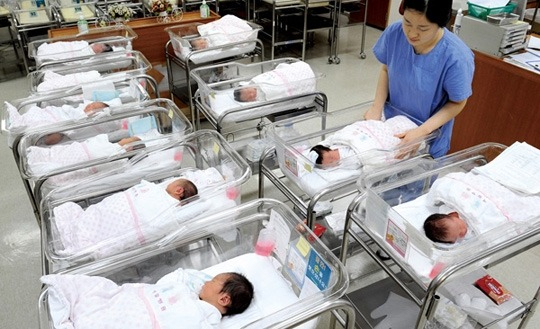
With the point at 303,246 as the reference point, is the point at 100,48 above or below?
above

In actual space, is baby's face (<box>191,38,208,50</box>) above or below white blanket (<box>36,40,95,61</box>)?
below

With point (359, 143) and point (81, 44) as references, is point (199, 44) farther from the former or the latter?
point (359, 143)

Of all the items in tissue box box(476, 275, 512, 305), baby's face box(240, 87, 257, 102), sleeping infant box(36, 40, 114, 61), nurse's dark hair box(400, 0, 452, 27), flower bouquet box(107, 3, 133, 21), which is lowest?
tissue box box(476, 275, 512, 305)

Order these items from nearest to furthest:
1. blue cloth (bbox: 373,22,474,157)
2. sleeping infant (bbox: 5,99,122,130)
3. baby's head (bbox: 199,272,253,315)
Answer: baby's head (bbox: 199,272,253,315), blue cloth (bbox: 373,22,474,157), sleeping infant (bbox: 5,99,122,130)

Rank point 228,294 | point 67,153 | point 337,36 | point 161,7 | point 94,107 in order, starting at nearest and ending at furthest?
point 228,294
point 67,153
point 94,107
point 161,7
point 337,36

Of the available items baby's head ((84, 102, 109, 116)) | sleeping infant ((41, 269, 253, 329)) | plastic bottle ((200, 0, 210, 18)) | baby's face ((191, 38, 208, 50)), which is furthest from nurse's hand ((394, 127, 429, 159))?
plastic bottle ((200, 0, 210, 18))

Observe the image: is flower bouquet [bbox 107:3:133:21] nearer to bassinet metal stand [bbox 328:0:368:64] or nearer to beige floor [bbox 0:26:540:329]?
beige floor [bbox 0:26:540:329]

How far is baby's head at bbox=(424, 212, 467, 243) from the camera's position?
1397 millimetres

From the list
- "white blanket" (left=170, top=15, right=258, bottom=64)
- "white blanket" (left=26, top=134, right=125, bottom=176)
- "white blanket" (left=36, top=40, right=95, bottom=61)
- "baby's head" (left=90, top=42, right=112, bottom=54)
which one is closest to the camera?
"white blanket" (left=26, top=134, right=125, bottom=176)

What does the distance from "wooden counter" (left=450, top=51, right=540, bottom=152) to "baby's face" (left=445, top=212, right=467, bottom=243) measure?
1.42 metres

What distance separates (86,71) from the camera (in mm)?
2801

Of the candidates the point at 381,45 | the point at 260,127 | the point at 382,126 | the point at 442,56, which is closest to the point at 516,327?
the point at 382,126

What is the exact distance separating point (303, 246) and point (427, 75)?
3.12ft

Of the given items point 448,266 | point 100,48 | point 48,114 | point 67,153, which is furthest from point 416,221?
point 100,48
